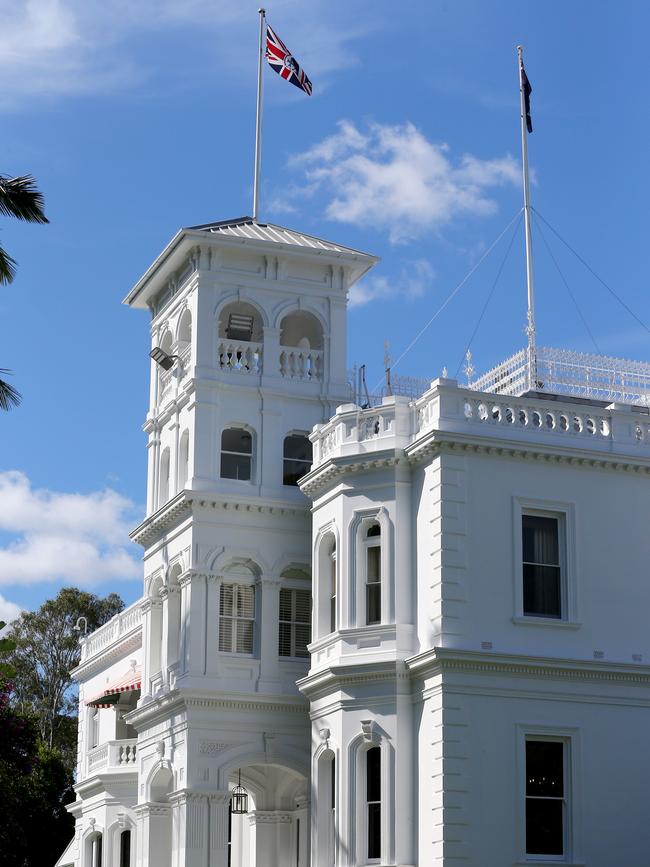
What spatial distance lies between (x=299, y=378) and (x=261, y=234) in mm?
3640

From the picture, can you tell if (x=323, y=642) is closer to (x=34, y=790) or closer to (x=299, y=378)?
(x=299, y=378)

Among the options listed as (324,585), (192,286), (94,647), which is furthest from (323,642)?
(94,647)

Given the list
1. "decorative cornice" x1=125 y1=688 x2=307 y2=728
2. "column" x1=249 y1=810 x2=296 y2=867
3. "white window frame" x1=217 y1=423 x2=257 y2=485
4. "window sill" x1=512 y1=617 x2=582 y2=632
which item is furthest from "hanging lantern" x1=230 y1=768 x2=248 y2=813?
"window sill" x1=512 y1=617 x2=582 y2=632

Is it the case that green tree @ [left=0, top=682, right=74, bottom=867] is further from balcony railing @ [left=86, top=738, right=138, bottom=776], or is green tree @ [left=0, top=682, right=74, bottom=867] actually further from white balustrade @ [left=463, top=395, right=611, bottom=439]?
white balustrade @ [left=463, top=395, right=611, bottom=439]

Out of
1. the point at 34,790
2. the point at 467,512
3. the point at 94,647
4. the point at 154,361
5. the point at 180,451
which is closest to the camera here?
the point at 467,512

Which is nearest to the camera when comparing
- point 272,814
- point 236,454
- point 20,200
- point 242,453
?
point 20,200

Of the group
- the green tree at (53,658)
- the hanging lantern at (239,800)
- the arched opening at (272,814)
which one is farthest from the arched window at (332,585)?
the green tree at (53,658)

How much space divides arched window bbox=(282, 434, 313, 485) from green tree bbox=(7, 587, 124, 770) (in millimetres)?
36795

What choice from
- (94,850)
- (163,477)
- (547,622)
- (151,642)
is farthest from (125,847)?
(547,622)

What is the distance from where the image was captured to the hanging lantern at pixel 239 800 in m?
36.6

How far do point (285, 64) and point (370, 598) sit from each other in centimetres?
1521

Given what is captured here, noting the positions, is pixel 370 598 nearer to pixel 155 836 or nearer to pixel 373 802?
pixel 373 802

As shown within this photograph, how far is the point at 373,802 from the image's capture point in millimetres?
29484

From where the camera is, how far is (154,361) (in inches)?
1531
